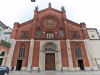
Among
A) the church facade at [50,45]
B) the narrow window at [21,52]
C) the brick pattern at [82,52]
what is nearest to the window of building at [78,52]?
the church facade at [50,45]

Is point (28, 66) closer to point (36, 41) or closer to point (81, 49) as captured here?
point (36, 41)

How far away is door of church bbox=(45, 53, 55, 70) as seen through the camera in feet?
50.0

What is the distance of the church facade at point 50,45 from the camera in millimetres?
14816

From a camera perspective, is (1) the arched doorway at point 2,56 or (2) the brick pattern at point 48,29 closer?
(1) the arched doorway at point 2,56

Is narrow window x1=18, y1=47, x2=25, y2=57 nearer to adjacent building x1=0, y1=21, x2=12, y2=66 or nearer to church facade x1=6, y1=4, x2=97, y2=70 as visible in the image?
church facade x1=6, y1=4, x2=97, y2=70

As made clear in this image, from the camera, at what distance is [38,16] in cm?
2028

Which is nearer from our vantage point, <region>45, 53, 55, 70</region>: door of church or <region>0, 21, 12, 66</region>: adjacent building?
<region>0, 21, 12, 66</region>: adjacent building

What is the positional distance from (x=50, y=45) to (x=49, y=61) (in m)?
4.17

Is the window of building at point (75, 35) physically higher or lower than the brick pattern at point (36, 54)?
higher

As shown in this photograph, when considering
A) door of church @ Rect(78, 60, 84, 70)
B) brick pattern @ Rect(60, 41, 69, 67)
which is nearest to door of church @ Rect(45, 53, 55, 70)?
brick pattern @ Rect(60, 41, 69, 67)

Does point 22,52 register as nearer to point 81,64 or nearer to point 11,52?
point 11,52

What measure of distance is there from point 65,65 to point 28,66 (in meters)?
8.58

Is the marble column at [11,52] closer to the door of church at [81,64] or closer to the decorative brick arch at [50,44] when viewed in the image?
the decorative brick arch at [50,44]

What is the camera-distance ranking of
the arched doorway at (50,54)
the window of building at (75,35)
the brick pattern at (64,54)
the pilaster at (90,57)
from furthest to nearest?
the window of building at (75,35) → the arched doorway at (50,54) → the brick pattern at (64,54) → the pilaster at (90,57)
